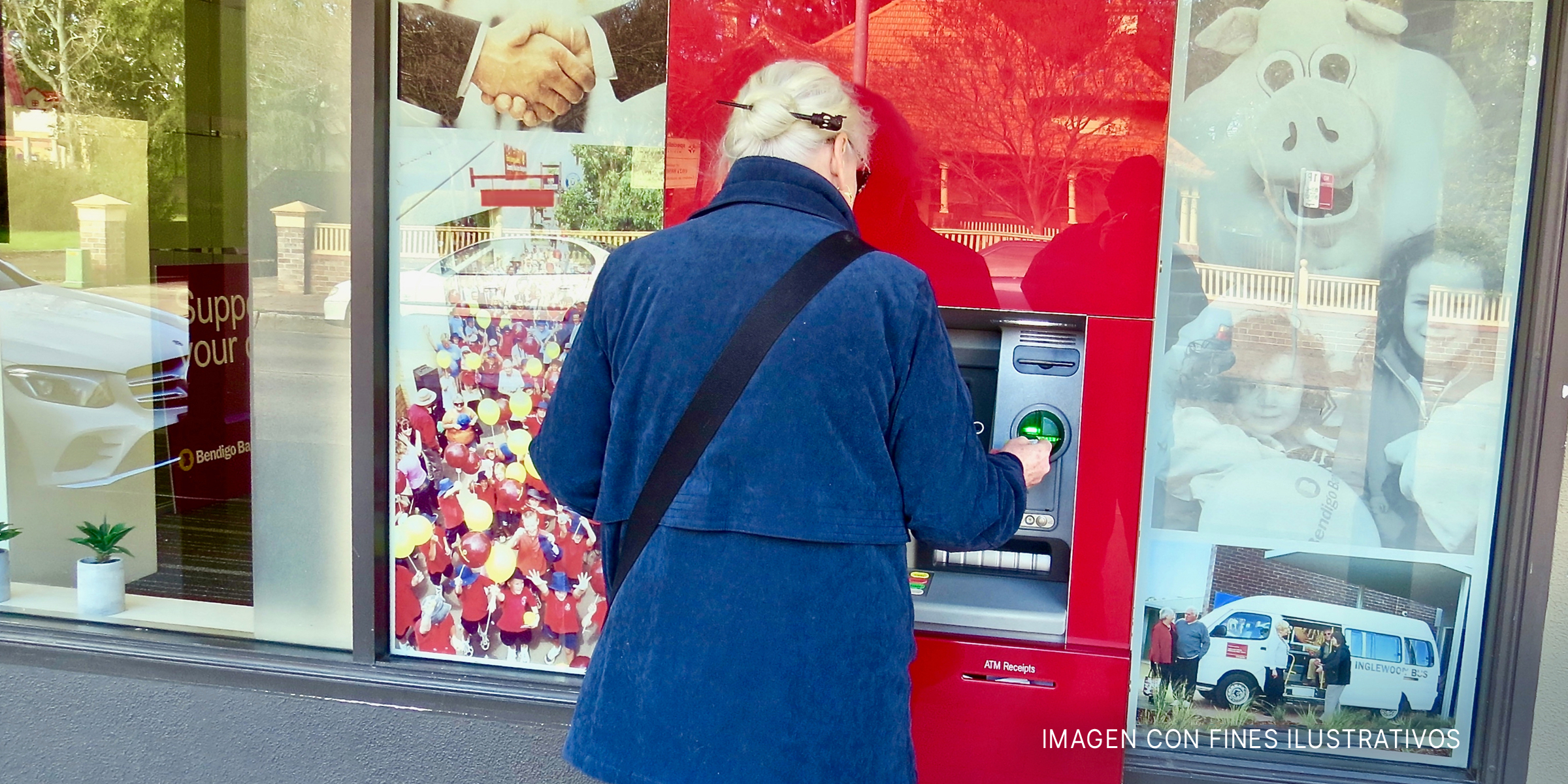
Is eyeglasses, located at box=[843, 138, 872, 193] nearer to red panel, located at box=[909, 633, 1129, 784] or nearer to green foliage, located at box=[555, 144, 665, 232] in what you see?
red panel, located at box=[909, 633, 1129, 784]

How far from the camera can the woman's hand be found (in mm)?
1893

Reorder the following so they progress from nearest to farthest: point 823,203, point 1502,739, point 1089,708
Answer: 1. point 823,203
2. point 1089,708
3. point 1502,739

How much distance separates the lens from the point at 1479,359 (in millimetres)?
2719

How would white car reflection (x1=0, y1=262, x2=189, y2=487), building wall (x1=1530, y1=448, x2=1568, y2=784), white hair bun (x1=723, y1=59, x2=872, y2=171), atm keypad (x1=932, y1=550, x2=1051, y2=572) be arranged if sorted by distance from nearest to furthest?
1. white hair bun (x1=723, y1=59, x2=872, y2=171)
2. atm keypad (x1=932, y1=550, x2=1051, y2=572)
3. building wall (x1=1530, y1=448, x2=1568, y2=784)
4. white car reflection (x1=0, y1=262, x2=189, y2=487)

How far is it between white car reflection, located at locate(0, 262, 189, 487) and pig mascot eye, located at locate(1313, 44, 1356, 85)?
12.9 ft

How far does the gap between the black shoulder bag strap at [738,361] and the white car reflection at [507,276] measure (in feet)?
4.81

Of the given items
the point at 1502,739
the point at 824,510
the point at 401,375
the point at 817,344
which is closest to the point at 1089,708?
the point at 824,510

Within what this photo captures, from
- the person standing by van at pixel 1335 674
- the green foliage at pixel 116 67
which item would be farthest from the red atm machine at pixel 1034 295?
the green foliage at pixel 116 67

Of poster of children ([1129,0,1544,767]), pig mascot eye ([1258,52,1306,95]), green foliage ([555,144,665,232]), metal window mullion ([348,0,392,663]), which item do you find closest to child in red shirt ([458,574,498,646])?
metal window mullion ([348,0,392,663])

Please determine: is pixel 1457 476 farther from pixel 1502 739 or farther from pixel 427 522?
pixel 427 522

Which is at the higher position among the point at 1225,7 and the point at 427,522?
the point at 1225,7

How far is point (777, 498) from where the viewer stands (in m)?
1.57

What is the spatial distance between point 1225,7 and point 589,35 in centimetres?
160

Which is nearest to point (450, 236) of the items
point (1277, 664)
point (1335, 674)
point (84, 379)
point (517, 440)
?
Answer: point (517, 440)
